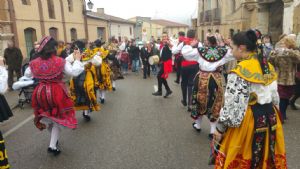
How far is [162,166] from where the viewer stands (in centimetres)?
413

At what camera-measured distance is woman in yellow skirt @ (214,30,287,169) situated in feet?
8.45

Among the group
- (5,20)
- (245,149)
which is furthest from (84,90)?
(5,20)

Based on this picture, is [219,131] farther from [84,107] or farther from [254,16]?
[254,16]

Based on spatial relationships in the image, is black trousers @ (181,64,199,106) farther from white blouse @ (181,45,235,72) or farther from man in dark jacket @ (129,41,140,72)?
man in dark jacket @ (129,41,140,72)

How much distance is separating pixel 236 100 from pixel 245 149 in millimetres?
491

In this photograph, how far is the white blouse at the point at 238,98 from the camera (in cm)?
256

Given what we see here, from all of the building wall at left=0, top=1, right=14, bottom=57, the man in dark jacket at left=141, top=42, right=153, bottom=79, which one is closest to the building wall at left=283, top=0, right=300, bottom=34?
the man in dark jacket at left=141, top=42, right=153, bottom=79

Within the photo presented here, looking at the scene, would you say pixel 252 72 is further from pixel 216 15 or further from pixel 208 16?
pixel 208 16

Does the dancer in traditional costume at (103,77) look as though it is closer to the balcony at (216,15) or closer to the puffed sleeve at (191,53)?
the puffed sleeve at (191,53)

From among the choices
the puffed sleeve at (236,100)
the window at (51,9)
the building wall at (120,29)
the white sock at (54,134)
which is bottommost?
the white sock at (54,134)

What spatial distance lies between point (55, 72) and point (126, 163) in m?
1.70

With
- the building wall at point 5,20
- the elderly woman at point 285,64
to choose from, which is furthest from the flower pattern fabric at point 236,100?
the building wall at point 5,20

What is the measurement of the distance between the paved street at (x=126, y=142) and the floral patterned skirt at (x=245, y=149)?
4.50 feet

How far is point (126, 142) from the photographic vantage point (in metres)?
5.14
